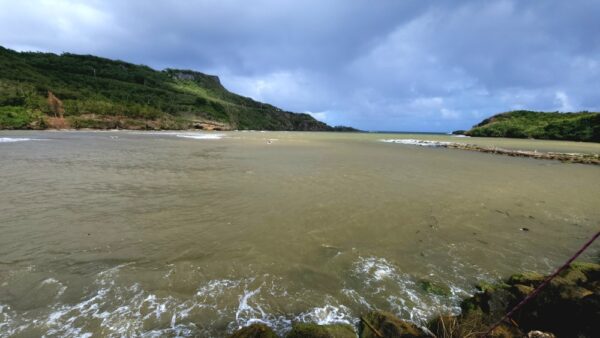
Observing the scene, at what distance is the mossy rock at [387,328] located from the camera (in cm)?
356

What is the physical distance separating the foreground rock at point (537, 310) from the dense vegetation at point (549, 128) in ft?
259

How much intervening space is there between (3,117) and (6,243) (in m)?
79.5

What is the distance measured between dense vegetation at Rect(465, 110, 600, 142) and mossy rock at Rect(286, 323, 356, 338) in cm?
8211

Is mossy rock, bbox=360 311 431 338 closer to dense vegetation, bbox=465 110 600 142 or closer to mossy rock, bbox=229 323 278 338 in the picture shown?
mossy rock, bbox=229 323 278 338

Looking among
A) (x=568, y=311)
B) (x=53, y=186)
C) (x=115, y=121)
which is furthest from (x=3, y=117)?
(x=568, y=311)

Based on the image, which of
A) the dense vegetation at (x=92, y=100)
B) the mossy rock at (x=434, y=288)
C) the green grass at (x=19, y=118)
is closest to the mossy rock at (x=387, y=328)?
the mossy rock at (x=434, y=288)

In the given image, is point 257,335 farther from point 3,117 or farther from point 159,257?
point 3,117

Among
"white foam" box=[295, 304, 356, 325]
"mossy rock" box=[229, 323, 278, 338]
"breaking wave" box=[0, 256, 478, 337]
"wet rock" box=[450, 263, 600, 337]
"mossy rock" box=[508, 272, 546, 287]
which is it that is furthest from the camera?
"mossy rock" box=[508, 272, 546, 287]

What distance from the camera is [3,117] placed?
195ft

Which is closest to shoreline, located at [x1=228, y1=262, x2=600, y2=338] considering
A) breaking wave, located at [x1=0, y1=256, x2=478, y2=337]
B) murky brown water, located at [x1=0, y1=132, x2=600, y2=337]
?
breaking wave, located at [x1=0, y1=256, x2=478, y2=337]

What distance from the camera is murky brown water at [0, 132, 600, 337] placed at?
167 inches

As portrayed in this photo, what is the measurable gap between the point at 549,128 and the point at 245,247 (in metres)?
89.7

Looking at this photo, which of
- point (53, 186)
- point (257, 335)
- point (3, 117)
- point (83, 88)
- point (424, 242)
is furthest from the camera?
point (83, 88)

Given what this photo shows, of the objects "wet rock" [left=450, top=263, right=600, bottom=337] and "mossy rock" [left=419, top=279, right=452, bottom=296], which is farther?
"mossy rock" [left=419, top=279, right=452, bottom=296]
